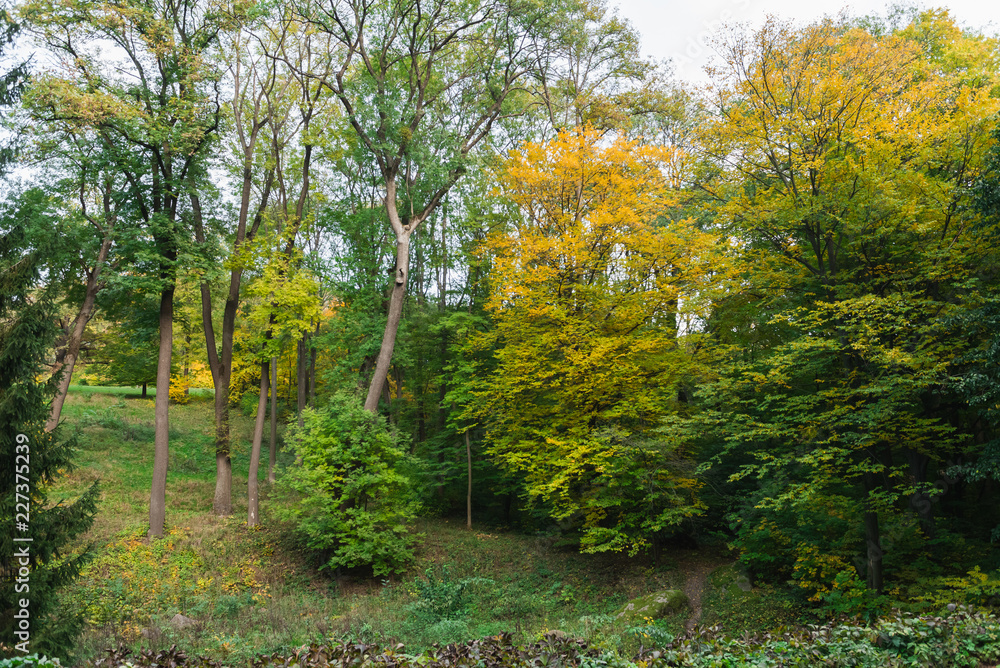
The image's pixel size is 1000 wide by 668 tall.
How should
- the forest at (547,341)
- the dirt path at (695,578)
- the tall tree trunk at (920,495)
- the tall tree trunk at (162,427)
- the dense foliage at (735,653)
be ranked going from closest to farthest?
1. the dense foliage at (735,653)
2. the forest at (547,341)
3. the tall tree trunk at (920,495)
4. the dirt path at (695,578)
5. the tall tree trunk at (162,427)

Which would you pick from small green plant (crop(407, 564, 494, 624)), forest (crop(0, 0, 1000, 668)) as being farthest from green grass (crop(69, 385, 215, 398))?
small green plant (crop(407, 564, 494, 624))

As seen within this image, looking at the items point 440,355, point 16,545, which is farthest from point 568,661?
point 440,355

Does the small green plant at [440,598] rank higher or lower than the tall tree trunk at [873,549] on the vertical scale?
lower

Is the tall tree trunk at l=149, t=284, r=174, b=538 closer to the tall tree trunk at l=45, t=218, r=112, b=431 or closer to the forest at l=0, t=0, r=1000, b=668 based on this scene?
the forest at l=0, t=0, r=1000, b=668

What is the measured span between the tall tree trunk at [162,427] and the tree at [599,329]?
8649 millimetres

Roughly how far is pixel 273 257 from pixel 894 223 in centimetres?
1479

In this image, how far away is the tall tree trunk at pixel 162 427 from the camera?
13422 mm

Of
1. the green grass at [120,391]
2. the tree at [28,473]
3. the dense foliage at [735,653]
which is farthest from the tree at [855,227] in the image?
the green grass at [120,391]

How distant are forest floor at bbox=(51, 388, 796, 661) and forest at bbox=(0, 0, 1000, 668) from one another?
105mm

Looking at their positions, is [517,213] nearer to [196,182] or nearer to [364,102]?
[364,102]

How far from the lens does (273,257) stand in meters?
15.6

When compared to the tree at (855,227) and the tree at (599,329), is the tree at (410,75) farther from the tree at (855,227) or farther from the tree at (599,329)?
the tree at (855,227)

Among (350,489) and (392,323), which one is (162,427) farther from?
Answer: (392,323)

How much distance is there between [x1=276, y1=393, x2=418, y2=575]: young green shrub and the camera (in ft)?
42.9
